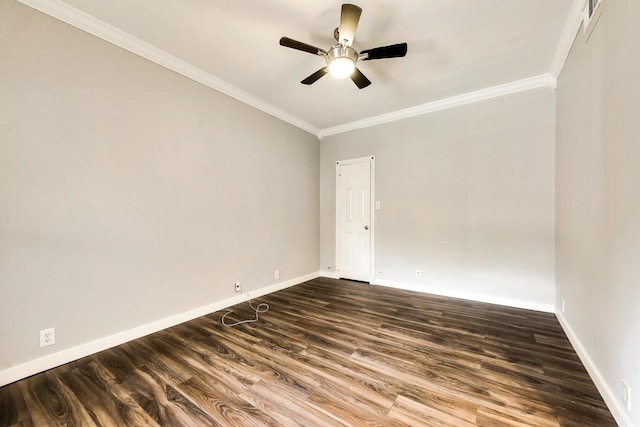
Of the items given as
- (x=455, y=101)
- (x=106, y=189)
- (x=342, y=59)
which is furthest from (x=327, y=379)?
(x=455, y=101)

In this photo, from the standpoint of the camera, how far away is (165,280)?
2623mm

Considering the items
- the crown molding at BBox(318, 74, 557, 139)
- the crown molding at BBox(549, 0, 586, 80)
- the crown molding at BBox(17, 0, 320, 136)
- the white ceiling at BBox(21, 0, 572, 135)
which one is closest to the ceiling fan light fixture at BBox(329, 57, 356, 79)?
the white ceiling at BBox(21, 0, 572, 135)

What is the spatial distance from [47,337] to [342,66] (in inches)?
125

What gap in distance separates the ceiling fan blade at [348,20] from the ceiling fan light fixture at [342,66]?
14 cm

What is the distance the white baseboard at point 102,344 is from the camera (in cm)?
179

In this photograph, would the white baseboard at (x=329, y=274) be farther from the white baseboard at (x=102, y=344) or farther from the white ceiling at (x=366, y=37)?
the white ceiling at (x=366, y=37)

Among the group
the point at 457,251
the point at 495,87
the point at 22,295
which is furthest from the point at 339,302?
the point at 495,87

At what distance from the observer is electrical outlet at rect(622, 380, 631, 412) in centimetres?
131

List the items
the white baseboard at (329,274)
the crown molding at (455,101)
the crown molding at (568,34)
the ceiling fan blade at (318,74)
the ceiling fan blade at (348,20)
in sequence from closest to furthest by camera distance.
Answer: the ceiling fan blade at (348,20)
the crown molding at (568,34)
the ceiling fan blade at (318,74)
the crown molding at (455,101)
the white baseboard at (329,274)

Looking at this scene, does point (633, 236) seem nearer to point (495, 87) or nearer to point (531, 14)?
point (531, 14)

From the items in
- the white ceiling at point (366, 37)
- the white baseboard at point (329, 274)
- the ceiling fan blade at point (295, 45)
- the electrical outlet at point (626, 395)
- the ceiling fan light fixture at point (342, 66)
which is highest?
the white ceiling at point (366, 37)

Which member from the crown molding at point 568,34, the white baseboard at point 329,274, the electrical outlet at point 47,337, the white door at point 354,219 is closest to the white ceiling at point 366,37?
the crown molding at point 568,34

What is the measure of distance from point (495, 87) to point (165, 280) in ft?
14.9

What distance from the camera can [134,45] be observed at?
2.38 m
